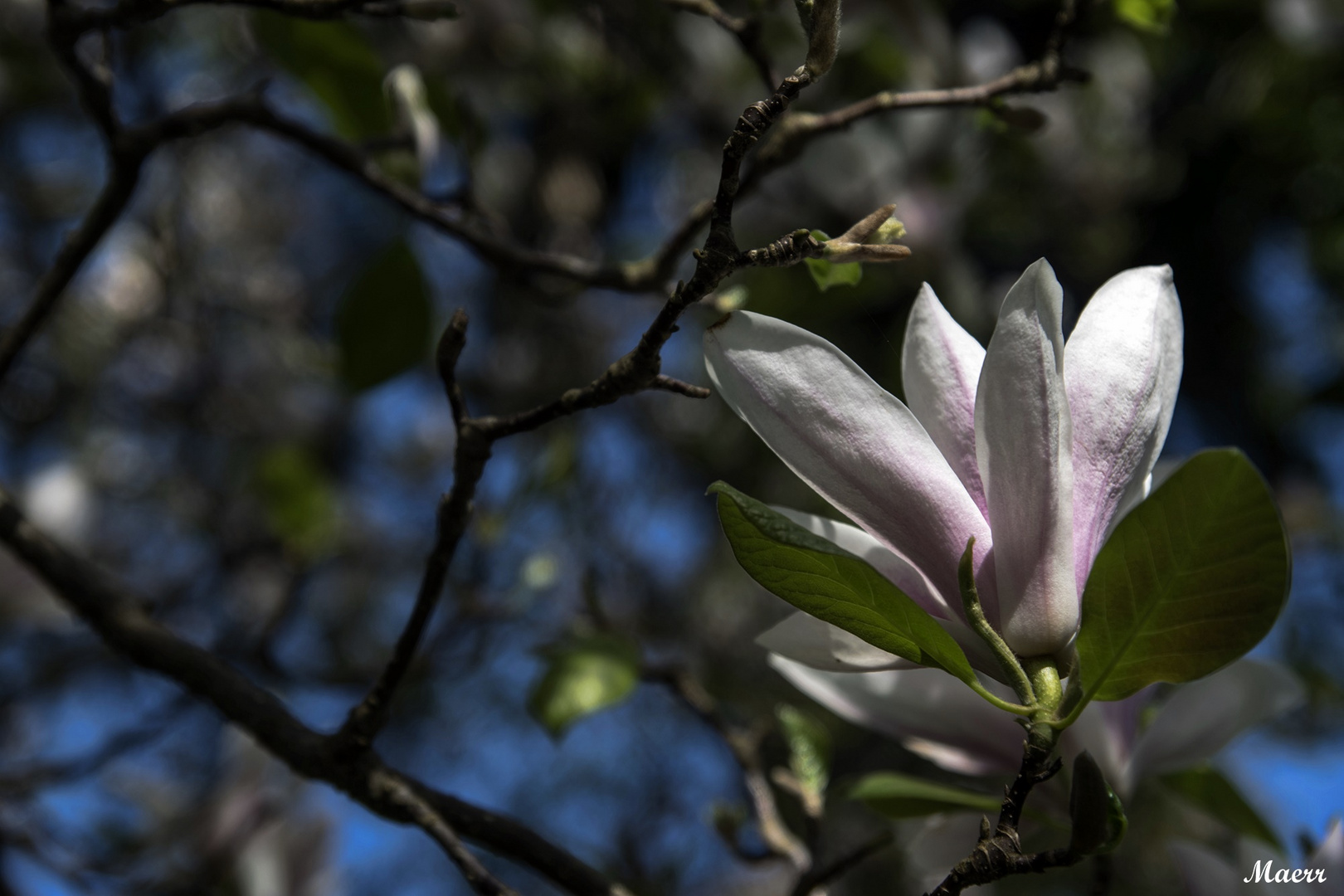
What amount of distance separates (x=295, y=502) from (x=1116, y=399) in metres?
1.03

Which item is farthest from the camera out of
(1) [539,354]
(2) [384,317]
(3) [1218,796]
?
(1) [539,354]

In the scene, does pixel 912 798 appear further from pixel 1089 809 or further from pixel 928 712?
pixel 1089 809

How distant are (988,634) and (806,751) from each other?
25 centimetres

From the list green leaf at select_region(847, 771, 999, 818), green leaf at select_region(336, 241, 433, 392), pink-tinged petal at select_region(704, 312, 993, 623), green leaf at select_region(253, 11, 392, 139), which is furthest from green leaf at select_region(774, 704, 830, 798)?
green leaf at select_region(253, 11, 392, 139)

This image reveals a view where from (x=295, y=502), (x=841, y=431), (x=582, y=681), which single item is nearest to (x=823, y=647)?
(x=841, y=431)

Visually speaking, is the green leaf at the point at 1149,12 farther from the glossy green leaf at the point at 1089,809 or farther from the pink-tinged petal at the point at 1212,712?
the glossy green leaf at the point at 1089,809

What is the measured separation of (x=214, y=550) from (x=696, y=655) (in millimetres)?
843

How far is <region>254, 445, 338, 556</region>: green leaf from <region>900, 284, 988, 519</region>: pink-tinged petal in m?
0.93

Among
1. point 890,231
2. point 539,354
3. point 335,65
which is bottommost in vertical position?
point 890,231

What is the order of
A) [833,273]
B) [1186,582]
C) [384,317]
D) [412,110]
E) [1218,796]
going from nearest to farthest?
[1186,582]
[833,273]
[1218,796]
[412,110]
[384,317]

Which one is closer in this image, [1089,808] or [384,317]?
[1089,808]

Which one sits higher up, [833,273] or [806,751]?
[833,273]

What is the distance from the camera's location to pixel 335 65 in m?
0.79

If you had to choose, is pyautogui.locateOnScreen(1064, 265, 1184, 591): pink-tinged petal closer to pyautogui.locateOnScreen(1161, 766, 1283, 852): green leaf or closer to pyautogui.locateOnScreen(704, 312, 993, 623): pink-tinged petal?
pyautogui.locateOnScreen(704, 312, 993, 623): pink-tinged petal
